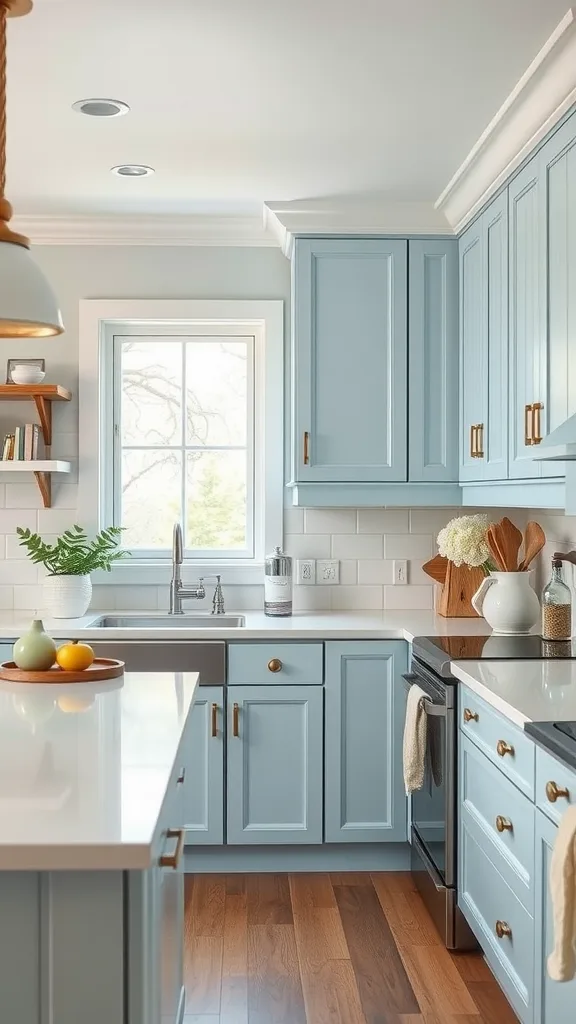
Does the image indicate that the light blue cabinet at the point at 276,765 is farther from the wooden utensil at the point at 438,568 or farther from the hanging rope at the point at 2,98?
the hanging rope at the point at 2,98

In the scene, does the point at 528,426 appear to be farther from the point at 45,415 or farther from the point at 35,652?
the point at 45,415

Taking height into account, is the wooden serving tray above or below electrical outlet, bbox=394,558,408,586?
below

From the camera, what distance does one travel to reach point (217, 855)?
373cm

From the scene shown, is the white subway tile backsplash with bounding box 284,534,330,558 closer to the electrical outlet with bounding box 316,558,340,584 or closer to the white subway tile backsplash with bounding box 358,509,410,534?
the electrical outlet with bounding box 316,558,340,584

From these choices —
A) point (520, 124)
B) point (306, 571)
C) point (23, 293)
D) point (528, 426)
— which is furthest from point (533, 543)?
point (23, 293)

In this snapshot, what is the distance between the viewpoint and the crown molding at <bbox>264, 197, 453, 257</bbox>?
3848 mm

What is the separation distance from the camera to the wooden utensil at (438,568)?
4098 millimetres

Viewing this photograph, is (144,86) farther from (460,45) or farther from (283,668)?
(283,668)

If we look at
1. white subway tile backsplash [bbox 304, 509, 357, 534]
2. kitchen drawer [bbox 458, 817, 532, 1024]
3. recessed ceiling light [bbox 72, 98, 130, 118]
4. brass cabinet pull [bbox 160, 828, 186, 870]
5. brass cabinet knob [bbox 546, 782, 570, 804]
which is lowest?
kitchen drawer [bbox 458, 817, 532, 1024]

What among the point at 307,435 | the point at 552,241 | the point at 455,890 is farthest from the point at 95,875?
the point at 307,435

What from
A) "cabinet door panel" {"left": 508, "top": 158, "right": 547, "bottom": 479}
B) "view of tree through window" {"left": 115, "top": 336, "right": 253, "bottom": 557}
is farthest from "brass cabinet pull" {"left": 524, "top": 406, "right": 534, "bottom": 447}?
"view of tree through window" {"left": 115, "top": 336, "right": 253, "bottom": 557}

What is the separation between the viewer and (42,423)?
13.4 ft

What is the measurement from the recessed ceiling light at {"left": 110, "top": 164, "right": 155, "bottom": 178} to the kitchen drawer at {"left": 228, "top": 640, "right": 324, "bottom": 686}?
1.70 m

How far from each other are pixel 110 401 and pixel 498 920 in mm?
2683
